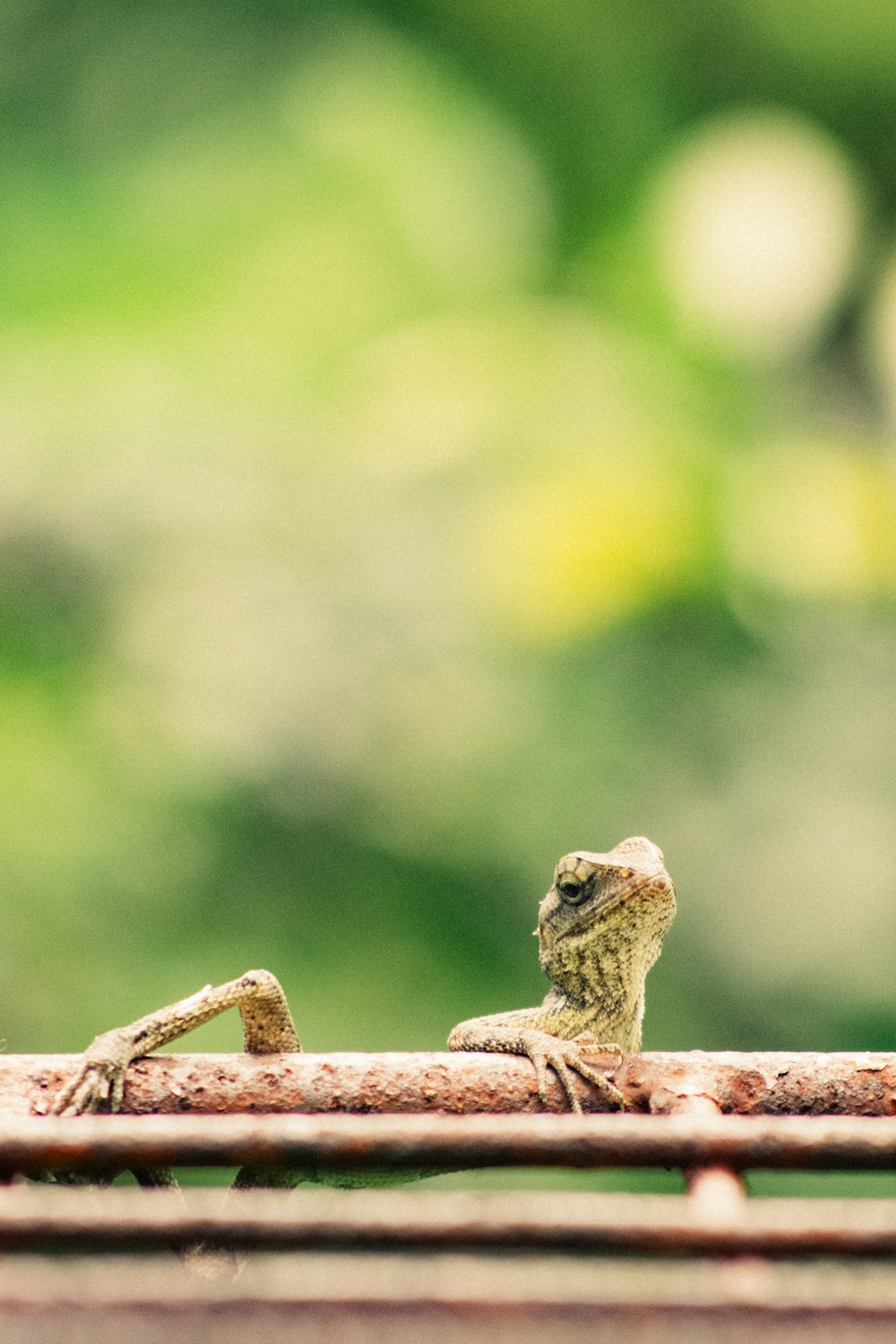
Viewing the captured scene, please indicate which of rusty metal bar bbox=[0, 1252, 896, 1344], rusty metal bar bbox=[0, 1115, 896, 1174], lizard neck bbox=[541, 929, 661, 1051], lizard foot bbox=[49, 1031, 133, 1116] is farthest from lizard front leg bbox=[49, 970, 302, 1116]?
rusty metal bar bbox=[0, 1252, 896, 1344]

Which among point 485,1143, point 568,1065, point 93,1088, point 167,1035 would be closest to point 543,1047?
point 568,1065

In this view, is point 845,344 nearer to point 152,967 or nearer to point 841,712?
point 841,712

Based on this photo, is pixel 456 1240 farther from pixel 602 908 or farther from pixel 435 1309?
pixel 602 908

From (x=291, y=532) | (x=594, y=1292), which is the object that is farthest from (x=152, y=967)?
(x=594, y=1292)

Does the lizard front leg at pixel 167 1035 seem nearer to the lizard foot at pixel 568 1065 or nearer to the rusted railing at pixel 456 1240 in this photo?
the lizard foot at pixel 568 1065

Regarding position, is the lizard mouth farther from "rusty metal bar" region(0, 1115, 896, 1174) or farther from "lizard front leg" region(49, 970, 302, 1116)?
"rusty metal bar" region(0, 1115, 896, 1174)

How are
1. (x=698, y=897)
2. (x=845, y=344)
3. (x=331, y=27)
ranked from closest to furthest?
(x=698, y=897), (x=845, y=344), (x=331, y=27)

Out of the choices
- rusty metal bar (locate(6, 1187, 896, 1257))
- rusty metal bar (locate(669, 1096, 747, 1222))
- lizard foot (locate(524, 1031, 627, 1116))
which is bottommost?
rusty metal bar (locate(6, 1187, 896, 1257))
